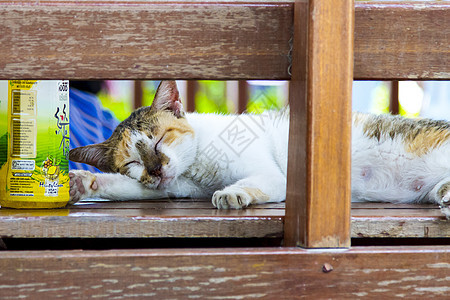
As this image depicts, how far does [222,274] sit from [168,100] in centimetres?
128

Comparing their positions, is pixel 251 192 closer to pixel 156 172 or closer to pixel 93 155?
pixel 156 172

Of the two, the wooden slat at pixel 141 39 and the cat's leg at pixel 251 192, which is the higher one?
the wooden slat at pixel 141 39

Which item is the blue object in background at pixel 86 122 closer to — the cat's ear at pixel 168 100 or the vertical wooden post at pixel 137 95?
the vertical wooden post at pixel 137 95

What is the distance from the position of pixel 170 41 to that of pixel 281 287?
488 mm

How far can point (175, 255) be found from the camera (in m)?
0.90

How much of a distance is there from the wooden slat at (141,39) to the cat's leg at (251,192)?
541 millimetres

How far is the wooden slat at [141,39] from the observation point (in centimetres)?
94

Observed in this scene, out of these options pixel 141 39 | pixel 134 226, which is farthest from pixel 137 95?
pixel 141 39

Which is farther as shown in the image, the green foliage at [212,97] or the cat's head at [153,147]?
the green foliage at [212,97]

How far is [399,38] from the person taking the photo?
0.97 m

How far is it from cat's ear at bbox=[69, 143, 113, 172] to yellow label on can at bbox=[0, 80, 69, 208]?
62 centimetres

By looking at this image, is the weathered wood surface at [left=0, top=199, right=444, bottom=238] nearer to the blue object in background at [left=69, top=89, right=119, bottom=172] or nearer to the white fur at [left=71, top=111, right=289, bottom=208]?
the white fur at [left=71, top=111, right=289, bottom=208]

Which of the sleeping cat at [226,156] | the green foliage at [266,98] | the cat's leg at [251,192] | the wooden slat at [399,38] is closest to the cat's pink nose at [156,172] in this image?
the sleeping cat at [226,156]

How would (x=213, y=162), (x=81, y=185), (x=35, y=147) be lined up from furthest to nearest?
(x=213, y=162) < (x=81, y=185) < (x=35, y=147)
